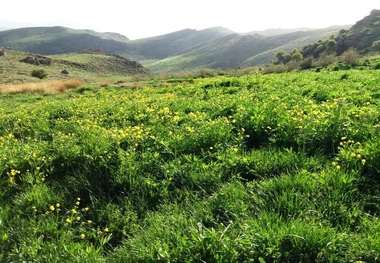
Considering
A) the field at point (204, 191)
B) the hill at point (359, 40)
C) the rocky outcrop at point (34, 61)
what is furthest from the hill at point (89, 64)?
the field at point (204, 191)

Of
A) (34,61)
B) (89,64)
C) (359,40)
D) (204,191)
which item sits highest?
(359,40)

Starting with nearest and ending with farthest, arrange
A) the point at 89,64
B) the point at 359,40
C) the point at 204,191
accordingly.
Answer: the point at 204,191 < the point at 359,40 < the point at 89,64

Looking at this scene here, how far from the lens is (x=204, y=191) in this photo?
5152 mm

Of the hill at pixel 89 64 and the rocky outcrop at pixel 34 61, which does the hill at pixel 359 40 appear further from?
the rocky outcrop at pixel 34 61

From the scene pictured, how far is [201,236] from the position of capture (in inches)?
149

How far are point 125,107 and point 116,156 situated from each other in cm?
523

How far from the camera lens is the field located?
374cm

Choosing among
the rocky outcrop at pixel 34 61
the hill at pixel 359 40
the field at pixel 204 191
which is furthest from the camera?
the hill at pixel 359 40

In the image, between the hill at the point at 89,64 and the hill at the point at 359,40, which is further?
the hill at the point at 89,64

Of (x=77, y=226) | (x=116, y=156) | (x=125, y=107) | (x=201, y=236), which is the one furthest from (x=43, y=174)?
(x=125, y=107)

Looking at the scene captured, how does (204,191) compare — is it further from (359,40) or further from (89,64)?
(89,64)

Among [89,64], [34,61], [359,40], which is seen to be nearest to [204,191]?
[34,61]

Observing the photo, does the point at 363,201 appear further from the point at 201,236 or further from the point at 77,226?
the point at 77,226

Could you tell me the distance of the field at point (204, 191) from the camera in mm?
3738
